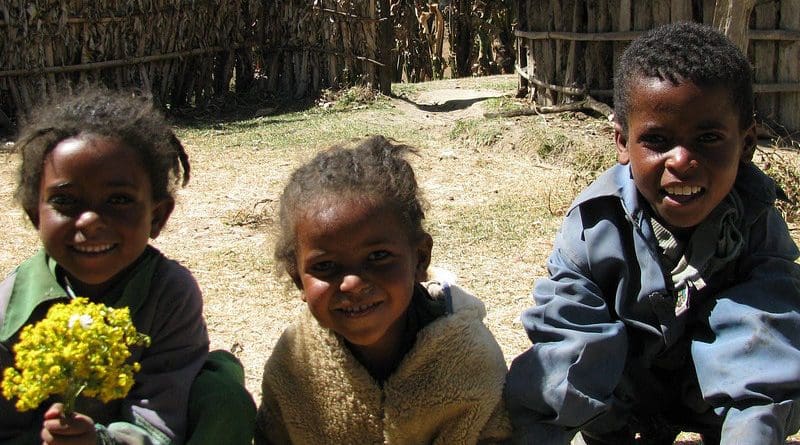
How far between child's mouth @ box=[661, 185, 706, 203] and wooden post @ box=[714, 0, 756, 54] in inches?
158

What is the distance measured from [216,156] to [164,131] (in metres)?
5.35

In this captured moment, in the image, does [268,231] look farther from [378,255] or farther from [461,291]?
[378,255]

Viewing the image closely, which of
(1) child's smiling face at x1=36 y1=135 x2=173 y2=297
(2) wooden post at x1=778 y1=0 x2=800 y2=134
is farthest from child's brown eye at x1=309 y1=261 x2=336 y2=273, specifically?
(2) wooden post at x1=778 y1=0 x2=800 y2=134

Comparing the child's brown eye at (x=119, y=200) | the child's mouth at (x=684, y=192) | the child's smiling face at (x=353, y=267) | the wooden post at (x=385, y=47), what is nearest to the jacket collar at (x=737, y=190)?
the child's mouth at (x=684, y=192)

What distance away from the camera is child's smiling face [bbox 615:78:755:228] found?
7.95 ft

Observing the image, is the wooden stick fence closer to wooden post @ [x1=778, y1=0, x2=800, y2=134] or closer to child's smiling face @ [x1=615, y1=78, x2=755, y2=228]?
wooden post @ [x1=778, y1=0, x2=800, y2=134]

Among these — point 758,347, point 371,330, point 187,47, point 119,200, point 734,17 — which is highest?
point 734,17

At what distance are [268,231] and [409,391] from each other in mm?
2636

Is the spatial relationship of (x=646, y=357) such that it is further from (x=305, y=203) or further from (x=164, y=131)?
(x=164, y=131)

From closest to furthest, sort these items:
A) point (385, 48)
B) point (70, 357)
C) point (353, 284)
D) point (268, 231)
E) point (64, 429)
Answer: point (70, 357) < point (64, 429) < point (353, 284) < point (268, 231) < point (385, 48)

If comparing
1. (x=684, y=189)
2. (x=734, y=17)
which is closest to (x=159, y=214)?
(x=684, y=189)

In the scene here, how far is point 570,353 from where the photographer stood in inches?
98.8

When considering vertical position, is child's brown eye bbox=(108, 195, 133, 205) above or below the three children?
above

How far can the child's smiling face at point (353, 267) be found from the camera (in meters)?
2.38
